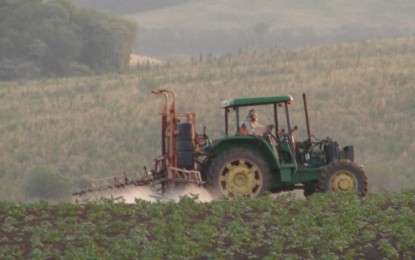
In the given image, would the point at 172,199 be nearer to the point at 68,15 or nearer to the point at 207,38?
the point at 68,15

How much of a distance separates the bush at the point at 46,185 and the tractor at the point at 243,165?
26785mm

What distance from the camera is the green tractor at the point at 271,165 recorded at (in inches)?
918

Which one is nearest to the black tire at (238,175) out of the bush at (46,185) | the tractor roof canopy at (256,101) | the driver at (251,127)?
the driver at (251,127)

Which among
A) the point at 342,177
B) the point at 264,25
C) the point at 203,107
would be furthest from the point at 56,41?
the point at 342,177

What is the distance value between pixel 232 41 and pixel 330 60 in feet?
235

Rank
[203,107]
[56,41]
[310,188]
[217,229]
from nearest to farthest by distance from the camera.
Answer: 1. [217,229]
2. [310,188]
3. [203,107]
4. [56,41]

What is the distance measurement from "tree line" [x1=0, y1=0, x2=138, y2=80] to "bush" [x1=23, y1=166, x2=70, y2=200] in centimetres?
4299

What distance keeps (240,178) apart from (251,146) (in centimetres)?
56

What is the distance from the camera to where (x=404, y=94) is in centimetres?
6969

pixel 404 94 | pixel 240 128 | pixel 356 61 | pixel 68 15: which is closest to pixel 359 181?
pixel 240 128

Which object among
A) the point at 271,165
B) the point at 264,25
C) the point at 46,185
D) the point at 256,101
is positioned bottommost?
the point at 46,185

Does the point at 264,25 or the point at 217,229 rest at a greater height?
the point at 264,25

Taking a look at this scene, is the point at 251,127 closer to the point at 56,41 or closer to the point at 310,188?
the point at 310,188

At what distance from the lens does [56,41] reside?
9975cm
